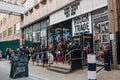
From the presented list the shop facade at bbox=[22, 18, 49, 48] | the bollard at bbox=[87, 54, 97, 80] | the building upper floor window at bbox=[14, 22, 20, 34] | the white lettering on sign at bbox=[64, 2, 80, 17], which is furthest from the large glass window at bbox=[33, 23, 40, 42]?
the bollard at bbox=[87, 54, 97, 80]

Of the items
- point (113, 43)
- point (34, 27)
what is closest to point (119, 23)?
point (113, 43)

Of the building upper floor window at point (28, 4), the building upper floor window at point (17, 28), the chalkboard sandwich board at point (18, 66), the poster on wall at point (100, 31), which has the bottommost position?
the chalkboard sandwich board at point (18, 66)

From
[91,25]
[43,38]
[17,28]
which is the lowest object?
[43,38]

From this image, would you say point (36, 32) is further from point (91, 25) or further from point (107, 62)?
point (107, 62)

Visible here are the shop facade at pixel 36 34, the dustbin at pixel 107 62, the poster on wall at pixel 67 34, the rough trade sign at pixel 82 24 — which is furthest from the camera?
the shop facade at pixel 36 34

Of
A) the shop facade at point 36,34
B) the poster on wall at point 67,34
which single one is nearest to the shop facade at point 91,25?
the poster on wall at point 67,34

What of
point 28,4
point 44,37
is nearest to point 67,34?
point 44,37

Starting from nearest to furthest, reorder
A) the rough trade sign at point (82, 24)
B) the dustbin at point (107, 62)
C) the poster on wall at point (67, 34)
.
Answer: the dustbin at point (107, 62) → the rough trade sign at point (82, 24) → the poster on wall at point (67, 34)

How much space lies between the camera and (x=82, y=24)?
15594 millimetres

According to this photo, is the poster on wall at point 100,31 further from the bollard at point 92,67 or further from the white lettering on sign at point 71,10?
the bollard at point 92,67

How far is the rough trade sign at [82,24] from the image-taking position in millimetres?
14836

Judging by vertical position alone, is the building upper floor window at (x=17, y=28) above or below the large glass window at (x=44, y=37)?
above

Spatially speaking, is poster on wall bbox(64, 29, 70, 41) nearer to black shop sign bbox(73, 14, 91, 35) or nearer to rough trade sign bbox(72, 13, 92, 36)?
rough trade sign bbox(72, 13, 92, 36)

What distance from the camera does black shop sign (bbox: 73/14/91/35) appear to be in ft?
48.8
